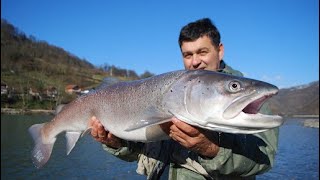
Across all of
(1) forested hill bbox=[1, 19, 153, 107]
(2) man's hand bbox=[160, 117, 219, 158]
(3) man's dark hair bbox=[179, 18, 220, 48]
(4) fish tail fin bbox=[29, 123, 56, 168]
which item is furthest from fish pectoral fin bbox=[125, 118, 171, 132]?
(1) forested hill bbox=[1, 19, 153, 107]

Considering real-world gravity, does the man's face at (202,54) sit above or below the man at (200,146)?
above

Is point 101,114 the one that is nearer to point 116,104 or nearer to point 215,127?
point 116,104

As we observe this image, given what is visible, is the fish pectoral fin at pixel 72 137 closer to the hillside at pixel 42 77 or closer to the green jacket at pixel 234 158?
the green jacket at pixel 234 158

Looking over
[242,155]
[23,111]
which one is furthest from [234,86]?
[23,111]

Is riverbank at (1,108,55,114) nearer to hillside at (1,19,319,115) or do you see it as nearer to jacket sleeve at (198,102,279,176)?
hillside at (1,19,319,115)

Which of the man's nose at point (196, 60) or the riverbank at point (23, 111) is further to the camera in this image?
the riverbank at point (23, 111)

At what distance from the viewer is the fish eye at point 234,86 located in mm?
3230

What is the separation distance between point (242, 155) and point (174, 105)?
33.6 inches

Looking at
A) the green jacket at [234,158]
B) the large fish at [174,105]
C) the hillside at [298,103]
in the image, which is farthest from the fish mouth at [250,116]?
the hillside at [298,103]

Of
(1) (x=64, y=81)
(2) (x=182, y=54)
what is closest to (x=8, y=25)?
(1) (x=64, y=81)

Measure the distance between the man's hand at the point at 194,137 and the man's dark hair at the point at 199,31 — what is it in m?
1.76

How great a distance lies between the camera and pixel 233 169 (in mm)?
3666

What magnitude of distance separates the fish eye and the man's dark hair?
5.97 feet

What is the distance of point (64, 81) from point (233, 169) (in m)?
117
